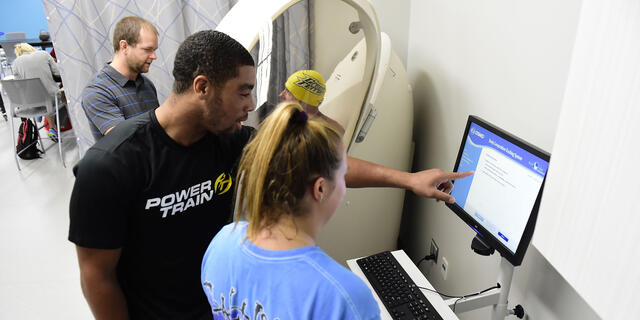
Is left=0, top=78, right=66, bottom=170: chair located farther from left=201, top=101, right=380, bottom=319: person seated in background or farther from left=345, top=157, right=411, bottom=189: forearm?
left=201, top=101, right=380, bottom=319: person seated in background

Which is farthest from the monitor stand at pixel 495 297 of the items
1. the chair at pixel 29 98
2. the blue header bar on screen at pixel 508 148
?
the chair at pixel 29 98

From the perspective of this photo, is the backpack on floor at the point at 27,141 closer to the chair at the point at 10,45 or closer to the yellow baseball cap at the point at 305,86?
the chair at the point at 10,45

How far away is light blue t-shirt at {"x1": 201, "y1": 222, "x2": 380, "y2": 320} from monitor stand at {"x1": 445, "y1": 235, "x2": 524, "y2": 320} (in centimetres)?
56

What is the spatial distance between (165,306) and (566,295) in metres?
1.11

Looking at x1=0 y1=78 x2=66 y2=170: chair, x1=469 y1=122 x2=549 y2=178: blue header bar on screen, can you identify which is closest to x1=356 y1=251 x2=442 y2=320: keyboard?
x1=469 y1=122 x2=549 y2=178: blue header bar on screen

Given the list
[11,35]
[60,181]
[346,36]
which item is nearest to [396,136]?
[346,36]

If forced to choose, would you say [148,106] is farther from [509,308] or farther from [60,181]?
[60,181]

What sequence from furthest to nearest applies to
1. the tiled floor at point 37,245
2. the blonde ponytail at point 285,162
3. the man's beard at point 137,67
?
the tiled floor at point 37,245 → the man's beard at point 137,67 → the blonde ponytail at point 285,162

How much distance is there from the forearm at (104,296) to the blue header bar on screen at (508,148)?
3.60ft

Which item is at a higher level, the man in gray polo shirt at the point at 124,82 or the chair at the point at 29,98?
the man in gray polo shirt at the point at 124,82

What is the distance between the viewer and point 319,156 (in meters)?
0.79

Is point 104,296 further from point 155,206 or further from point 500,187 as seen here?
point 500,187

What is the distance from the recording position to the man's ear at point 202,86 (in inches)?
41.2

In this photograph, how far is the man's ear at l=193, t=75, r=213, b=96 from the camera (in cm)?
105
